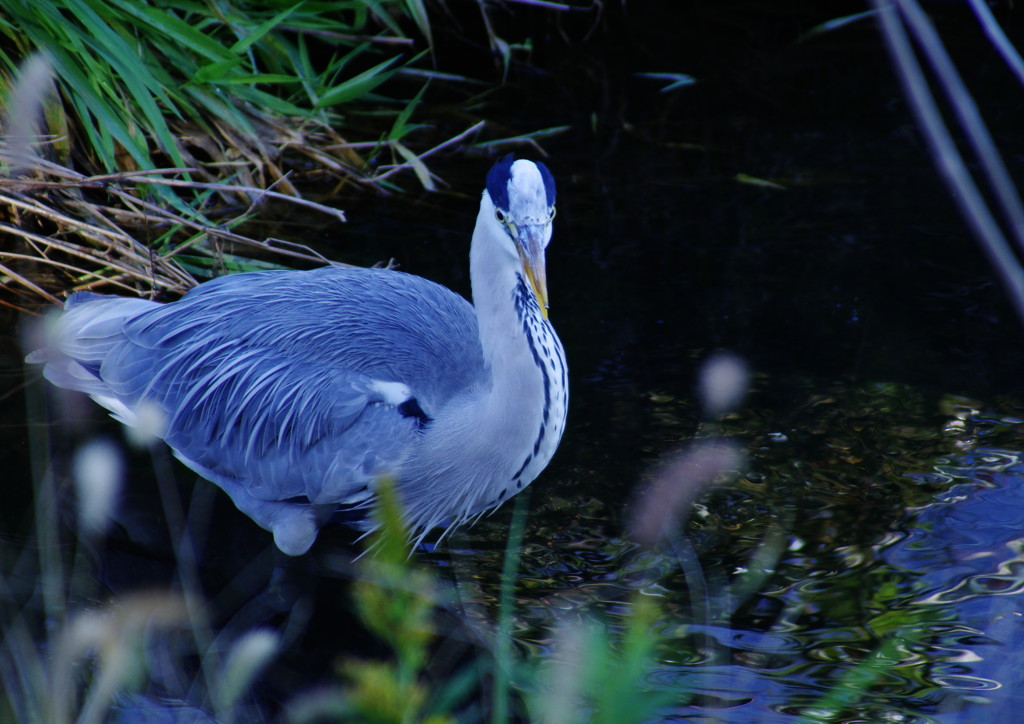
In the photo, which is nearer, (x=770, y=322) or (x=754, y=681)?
(x=754, y=681)

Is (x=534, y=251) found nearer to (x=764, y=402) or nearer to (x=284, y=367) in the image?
(x=284, y=367)

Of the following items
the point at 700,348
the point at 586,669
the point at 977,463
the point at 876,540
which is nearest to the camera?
the point at 586,669

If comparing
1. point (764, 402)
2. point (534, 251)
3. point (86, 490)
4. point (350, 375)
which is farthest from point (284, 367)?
point (764, 402)

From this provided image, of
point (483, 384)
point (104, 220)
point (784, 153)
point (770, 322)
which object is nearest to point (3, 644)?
point (483, 384)

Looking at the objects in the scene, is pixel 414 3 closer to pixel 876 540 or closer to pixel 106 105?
pixel 106 105

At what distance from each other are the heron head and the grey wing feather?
605mm

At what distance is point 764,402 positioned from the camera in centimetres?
385

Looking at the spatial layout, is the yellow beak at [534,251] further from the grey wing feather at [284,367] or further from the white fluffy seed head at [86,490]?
the white fluffy seed head at [86,490]

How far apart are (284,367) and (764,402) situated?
1.72 m

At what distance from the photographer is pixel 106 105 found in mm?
4223

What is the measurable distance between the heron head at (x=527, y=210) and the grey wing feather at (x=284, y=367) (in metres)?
0.60

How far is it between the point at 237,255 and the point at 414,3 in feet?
5.34

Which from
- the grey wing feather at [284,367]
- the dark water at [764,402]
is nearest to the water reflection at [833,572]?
the dark water at [764,402]

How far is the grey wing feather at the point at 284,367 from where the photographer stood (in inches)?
122
